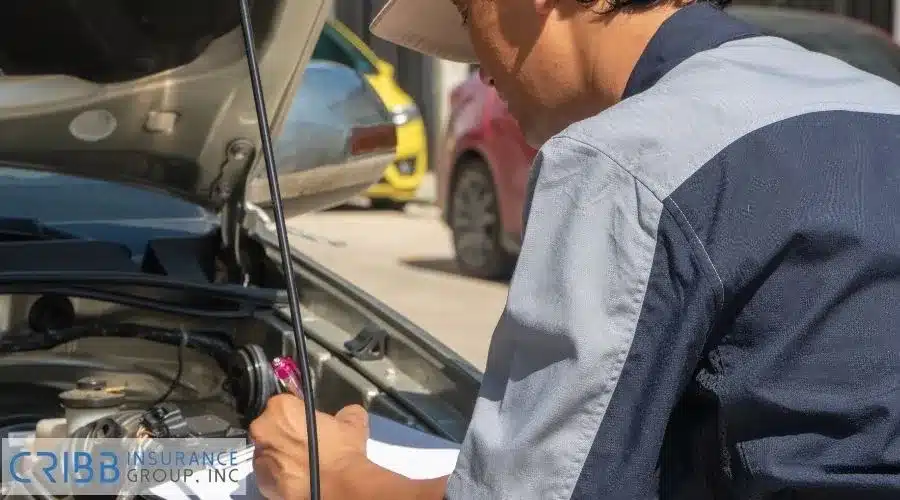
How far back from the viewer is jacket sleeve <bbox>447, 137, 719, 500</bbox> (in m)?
0.96

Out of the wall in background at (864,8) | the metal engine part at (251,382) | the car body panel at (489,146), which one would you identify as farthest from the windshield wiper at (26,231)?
the wall in background at (864,8)

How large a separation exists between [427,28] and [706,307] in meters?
0.72

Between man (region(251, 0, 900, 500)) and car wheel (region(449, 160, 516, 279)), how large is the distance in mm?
5754

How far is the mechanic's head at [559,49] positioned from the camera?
3.62 feet

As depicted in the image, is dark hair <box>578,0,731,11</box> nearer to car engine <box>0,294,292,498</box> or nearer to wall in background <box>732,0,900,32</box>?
car engine <box>0,294,292,498</box>

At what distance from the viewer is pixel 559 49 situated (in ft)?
3.68

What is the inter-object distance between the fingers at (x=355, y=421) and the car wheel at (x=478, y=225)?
17.5ft

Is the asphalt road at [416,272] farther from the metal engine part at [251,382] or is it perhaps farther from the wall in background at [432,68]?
the wall in background at [432,68]

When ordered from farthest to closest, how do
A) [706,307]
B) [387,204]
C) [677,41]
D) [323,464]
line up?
1. [387,204]
2. [323,464]
3. [677,41]
4. [706,307]

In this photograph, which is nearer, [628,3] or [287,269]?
[628,3]

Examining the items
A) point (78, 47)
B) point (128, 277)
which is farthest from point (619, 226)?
point (78, 47)

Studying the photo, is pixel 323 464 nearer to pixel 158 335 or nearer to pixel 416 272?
pixel 158 335

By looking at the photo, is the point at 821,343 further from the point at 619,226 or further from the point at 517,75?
the point at 517,75

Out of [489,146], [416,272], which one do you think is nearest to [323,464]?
[489,146]
